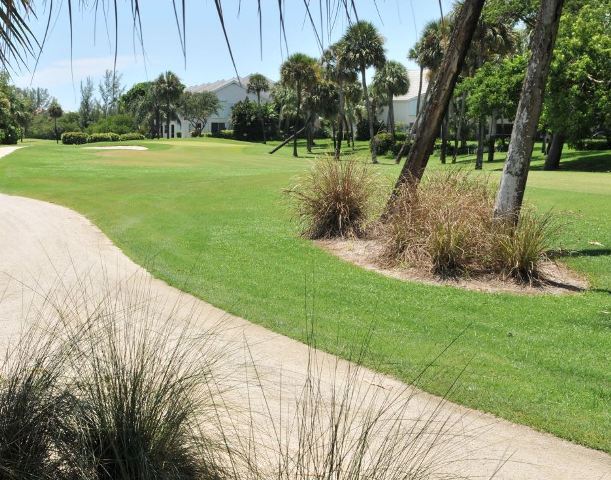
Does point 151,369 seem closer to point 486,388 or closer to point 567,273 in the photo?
point 486,388

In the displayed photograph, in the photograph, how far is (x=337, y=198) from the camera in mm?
15922

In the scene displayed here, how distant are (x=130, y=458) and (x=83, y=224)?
658 inches

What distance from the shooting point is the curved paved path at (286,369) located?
478 cm

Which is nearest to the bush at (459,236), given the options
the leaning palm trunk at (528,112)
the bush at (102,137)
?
the leaning palm trunk at (528,112)

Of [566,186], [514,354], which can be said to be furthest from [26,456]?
[566,186]

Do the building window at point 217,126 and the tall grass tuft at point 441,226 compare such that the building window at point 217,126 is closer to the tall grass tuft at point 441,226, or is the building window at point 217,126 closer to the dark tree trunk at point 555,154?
the dark tree trunk at point 555,154

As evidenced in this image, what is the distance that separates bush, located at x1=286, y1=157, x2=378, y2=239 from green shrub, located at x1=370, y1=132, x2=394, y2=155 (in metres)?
54.8

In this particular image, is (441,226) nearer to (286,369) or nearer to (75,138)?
(286,369)

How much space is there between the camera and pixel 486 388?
6.54 meters

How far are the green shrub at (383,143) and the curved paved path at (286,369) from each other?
186ft

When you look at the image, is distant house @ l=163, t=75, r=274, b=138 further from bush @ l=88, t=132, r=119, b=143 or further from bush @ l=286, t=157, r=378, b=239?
bush @ l=286, t=157, r=378, b=239

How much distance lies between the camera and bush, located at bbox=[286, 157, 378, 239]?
15.7 m

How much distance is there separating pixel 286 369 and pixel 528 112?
7582 mm

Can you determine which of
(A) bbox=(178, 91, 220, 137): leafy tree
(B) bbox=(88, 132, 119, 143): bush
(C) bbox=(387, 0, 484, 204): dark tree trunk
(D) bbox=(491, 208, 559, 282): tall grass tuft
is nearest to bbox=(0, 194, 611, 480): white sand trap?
(D) bbox=(491, 208, 559, 282): tall grass tuft
